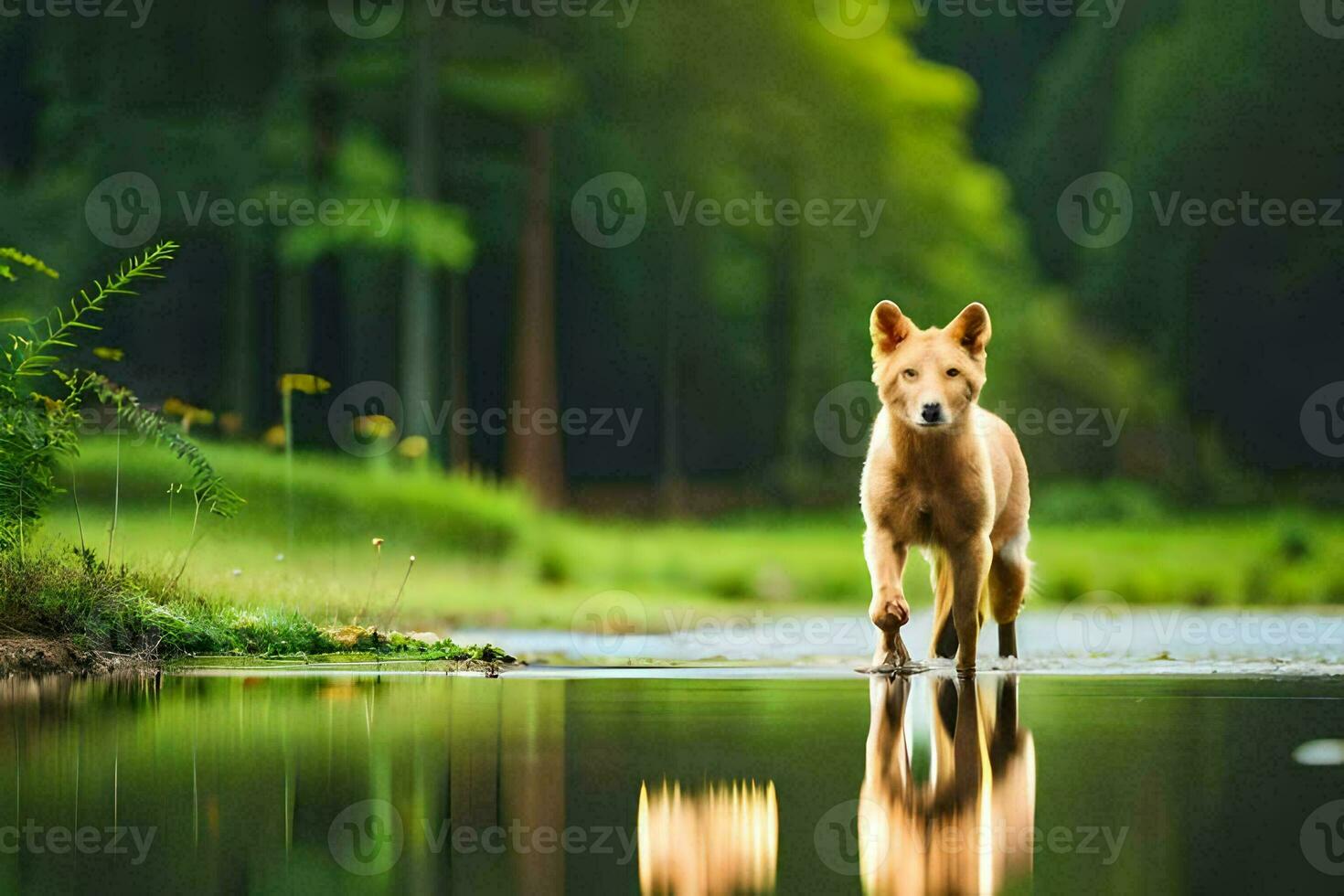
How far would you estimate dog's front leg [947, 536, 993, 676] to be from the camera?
31.6 ft

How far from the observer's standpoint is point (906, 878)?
440cm

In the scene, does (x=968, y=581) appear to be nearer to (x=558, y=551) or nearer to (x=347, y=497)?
(x=558, y=551)

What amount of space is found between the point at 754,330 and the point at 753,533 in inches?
172

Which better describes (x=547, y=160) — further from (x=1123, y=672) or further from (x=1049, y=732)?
(x=1049, y=732)

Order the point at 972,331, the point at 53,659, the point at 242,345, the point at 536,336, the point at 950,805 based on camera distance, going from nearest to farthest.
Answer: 1. the point at 950,805
2. the point at 972,331
3. the point at 53,659
4. the point at 536,336
5. the point at 242,345

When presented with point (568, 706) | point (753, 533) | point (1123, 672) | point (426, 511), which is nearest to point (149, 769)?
point (568, 706)

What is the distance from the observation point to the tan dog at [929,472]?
928 centimetres

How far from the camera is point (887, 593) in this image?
9367mm

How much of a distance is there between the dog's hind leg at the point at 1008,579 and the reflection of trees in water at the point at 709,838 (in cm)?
506

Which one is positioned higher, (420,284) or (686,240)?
(686,240)

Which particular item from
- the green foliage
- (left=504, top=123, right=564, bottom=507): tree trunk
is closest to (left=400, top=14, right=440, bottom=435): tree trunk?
the green foliage

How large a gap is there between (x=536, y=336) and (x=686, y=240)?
249 centimetres

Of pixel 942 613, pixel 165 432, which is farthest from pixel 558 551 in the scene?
pixel 942 613

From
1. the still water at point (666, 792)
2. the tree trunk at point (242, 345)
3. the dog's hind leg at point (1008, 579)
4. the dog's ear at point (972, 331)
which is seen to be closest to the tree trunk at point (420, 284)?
the tree trunk at point (242, 345)
